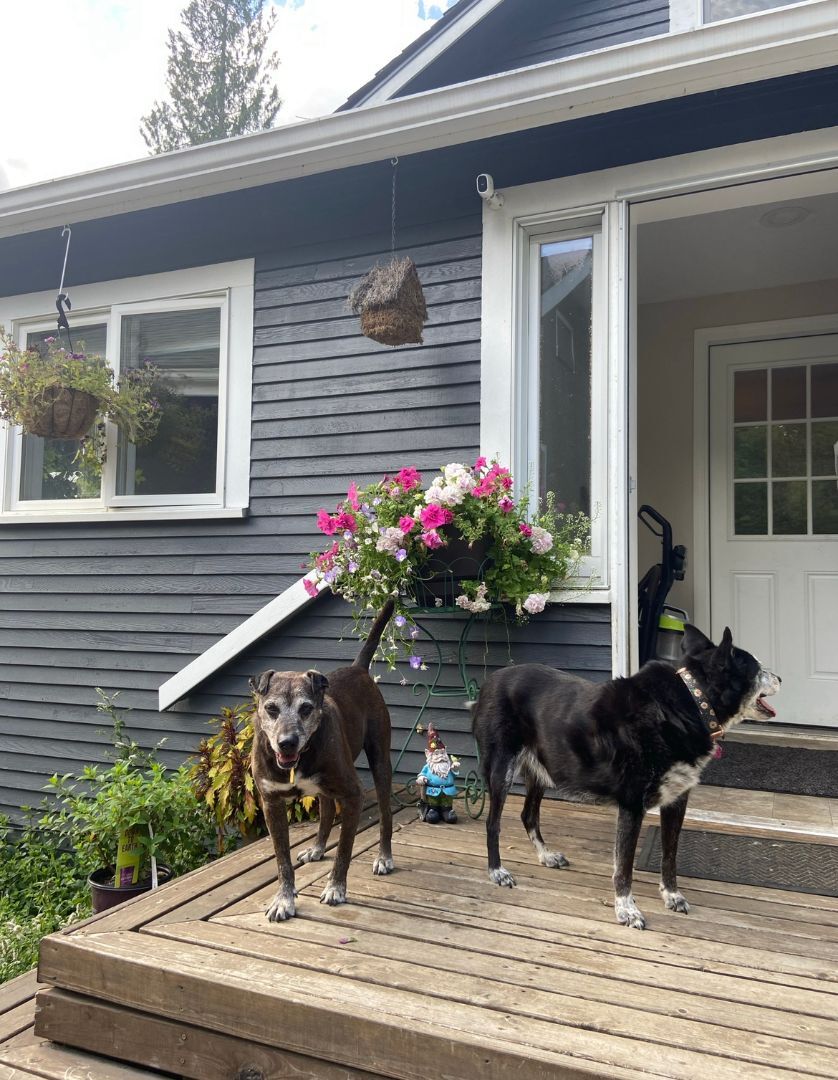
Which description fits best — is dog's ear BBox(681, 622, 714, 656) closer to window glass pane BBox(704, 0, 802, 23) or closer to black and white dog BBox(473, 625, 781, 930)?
black and white dog BBox(473, 625, 781, 930)

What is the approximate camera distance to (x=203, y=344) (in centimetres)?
444

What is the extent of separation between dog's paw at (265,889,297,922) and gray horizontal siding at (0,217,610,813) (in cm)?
146

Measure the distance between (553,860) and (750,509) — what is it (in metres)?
2.89

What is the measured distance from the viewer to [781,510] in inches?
179

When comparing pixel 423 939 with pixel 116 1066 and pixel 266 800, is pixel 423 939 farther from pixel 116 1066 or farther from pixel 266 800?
pixel 116 1066

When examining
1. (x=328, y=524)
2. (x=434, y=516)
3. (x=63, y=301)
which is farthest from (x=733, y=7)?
(x=63, y=301)

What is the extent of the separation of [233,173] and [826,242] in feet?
9.98

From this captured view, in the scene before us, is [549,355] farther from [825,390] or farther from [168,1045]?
[168,1045]

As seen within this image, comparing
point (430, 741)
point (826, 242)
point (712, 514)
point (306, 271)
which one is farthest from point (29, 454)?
point (826, 242)

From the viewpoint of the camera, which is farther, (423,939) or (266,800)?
(266,800)

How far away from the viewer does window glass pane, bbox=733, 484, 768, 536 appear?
15.0 ft

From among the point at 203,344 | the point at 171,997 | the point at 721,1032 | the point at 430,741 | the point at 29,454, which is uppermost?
the point at 203,344

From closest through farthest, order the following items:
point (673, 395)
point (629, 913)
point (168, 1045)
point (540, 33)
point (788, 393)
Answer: point (168, 1045), point (629, 913), point (788, 393), point (673, 395), point (540, 33)

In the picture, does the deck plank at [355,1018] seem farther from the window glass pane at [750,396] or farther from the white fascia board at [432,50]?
the white fascia board at [432,50]
